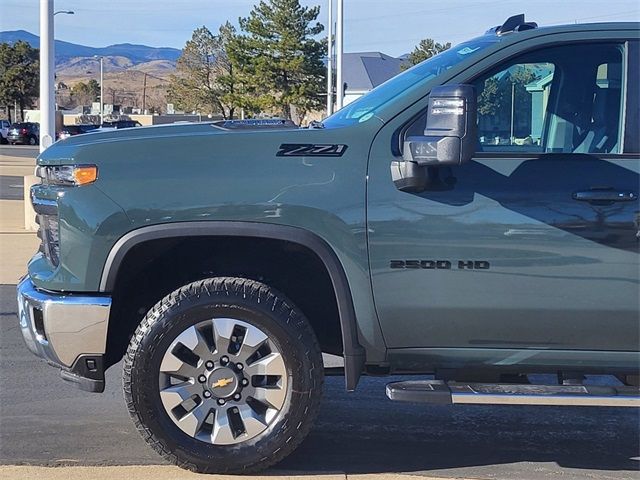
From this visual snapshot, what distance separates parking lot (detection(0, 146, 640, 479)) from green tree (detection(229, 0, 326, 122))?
136ft

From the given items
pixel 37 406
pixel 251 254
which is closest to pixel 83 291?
pixel 251 254

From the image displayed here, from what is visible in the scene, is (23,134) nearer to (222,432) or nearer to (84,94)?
(222,432)

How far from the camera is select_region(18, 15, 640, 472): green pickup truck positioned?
3.92m

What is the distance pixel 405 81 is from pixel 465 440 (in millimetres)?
2046

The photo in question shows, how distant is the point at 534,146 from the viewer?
13.8 ft

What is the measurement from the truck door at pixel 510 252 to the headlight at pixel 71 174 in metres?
1.32

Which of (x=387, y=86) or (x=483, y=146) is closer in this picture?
(x=483, y=146)

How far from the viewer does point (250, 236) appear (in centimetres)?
396

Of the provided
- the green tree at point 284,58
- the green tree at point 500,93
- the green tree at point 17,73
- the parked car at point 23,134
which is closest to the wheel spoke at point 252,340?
the green tree at point 500,93

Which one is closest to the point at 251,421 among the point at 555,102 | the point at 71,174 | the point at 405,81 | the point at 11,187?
the point at 71,174

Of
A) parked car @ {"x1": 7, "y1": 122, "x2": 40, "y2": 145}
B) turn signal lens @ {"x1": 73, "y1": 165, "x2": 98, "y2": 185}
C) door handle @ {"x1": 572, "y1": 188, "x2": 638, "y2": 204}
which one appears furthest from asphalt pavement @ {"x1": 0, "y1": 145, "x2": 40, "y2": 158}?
door handle @ {"x1": 572, "y1": 188, "x2": 638, "y2": 204}

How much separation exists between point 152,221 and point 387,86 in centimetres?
162

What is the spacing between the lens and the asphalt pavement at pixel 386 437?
4363 millimetres

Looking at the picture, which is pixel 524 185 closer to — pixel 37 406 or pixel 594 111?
pixel 594 111
